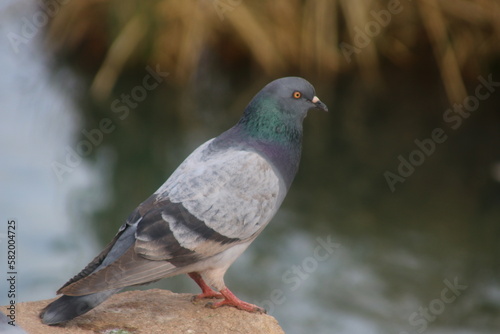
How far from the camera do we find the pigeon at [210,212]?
15.8 ft

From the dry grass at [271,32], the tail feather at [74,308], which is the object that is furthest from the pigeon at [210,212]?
the dry grass at [271,32]

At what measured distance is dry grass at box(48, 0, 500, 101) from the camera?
482 inches

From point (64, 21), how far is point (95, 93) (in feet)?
4.47

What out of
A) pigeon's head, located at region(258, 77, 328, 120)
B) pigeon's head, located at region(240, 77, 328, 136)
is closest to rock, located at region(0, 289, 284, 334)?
pigeon's head, located at region(240, 77, 328, 136)

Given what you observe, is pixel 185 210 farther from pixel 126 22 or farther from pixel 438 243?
pixel 126 22

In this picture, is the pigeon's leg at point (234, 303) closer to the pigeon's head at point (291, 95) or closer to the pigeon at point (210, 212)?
the pigeon at point (210, 212)

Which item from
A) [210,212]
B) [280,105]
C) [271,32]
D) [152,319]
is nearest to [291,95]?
[280,105]

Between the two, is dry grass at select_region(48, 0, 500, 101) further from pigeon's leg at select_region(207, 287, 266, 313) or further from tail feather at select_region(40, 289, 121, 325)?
tail feather at select_region(40, 289, 121, 325)

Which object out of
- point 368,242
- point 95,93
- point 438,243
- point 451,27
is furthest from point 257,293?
point 451,27

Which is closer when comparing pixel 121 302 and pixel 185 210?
pixel 185 210

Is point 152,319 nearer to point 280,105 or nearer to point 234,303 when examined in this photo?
point 234,303

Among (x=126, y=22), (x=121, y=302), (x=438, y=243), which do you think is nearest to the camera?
(x=121, y=302)

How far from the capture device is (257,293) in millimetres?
9117

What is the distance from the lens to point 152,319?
203 inches
